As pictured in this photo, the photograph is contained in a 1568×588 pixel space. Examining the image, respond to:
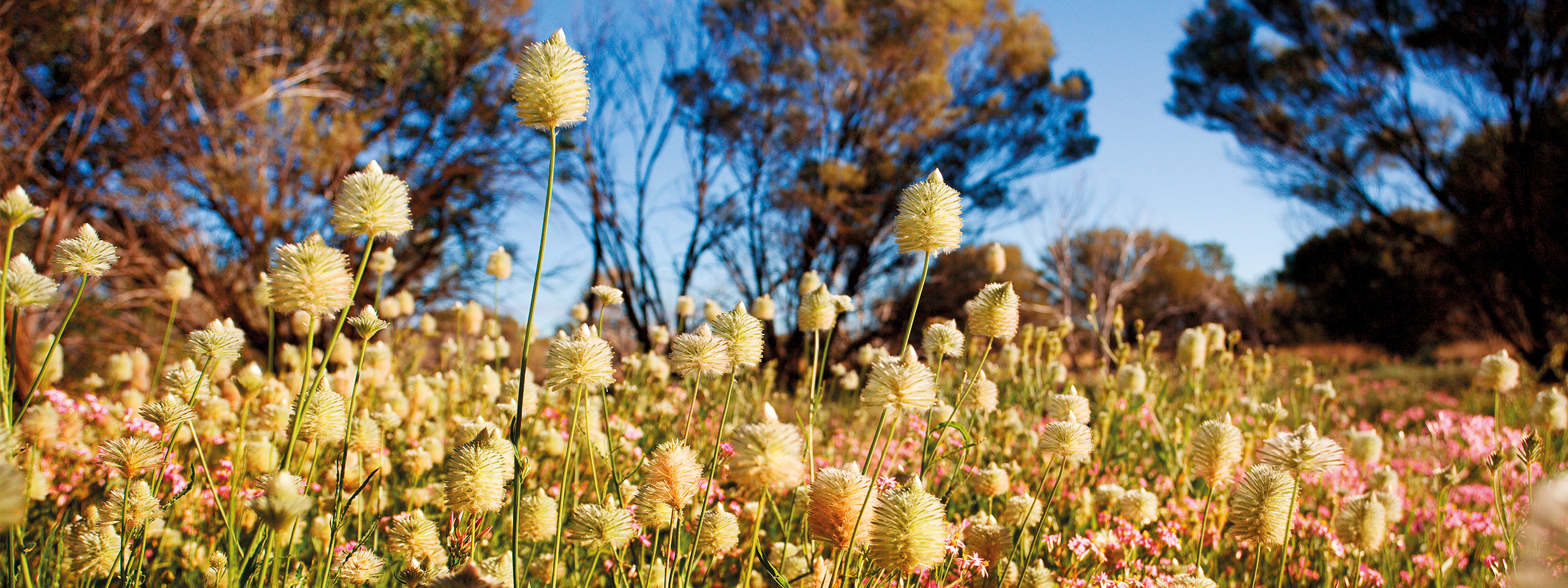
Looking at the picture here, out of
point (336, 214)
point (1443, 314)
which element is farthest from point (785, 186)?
point (1443, 314)

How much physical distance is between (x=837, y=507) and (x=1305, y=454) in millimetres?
872

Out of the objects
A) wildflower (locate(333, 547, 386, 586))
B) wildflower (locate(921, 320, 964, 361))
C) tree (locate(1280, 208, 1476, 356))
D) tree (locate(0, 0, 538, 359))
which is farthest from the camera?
tree (locate(1280, 208, 1476, 356))

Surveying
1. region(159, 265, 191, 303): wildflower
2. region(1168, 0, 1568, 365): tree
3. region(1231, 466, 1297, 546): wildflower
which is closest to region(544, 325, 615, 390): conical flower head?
region(1231, 466, 1297, 546): wildflower

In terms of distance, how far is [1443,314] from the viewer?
60.6 ft

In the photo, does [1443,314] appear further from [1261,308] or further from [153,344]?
[153,344]

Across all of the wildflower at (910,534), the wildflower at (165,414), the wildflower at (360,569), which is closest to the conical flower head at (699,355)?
the wildflower at (910,534)

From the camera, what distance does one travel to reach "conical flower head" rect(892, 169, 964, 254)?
44.7 inches

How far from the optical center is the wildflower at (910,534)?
96 centimetres

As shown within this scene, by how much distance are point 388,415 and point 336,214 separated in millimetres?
1068

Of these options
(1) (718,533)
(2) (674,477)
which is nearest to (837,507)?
(2) (674,477)

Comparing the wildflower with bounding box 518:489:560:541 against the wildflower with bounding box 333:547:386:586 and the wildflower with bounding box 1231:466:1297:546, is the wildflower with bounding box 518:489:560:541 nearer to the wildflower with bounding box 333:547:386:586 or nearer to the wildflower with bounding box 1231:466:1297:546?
the wildflower with bounding box 333:547:386:586

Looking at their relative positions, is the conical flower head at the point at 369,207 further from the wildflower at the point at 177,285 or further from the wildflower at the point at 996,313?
the wildflower at the point at 177,285

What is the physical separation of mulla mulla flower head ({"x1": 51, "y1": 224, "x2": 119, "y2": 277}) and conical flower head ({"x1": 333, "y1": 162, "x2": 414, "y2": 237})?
521 mm

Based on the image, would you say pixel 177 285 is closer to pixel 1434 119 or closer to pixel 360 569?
pixel 360 569
